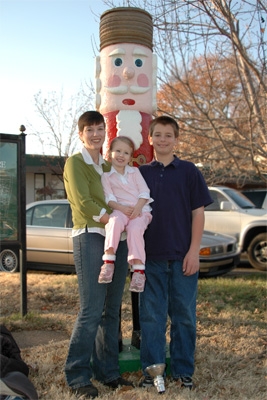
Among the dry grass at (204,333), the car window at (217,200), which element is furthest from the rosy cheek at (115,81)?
the car window at (217,200)

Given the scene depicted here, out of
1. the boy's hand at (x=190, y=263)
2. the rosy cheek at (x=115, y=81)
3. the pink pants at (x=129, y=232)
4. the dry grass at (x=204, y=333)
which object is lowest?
the dry grass at (x=204, y=333)

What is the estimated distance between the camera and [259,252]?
8.91 metres

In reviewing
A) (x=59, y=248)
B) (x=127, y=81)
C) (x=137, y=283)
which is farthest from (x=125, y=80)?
(x=59, y=248)

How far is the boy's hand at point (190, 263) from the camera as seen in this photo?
300 centimetres

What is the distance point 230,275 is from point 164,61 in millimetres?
4746

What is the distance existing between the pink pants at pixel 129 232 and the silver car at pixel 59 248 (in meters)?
4.71

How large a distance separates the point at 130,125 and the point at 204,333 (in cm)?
246

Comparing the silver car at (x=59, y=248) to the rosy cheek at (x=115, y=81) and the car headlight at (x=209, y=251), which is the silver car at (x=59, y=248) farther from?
the rosy cheek at (x=115, y=81)

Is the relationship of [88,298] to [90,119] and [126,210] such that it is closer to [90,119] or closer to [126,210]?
[126,210]

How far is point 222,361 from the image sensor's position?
3633 millimetres

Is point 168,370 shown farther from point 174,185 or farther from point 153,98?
point 153,98

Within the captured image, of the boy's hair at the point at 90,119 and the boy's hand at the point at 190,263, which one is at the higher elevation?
the boy's hair at the point at 90,119

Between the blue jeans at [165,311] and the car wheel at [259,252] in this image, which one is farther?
the car wheel at [259,252]

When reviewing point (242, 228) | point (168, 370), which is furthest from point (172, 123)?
point (242, 228)
